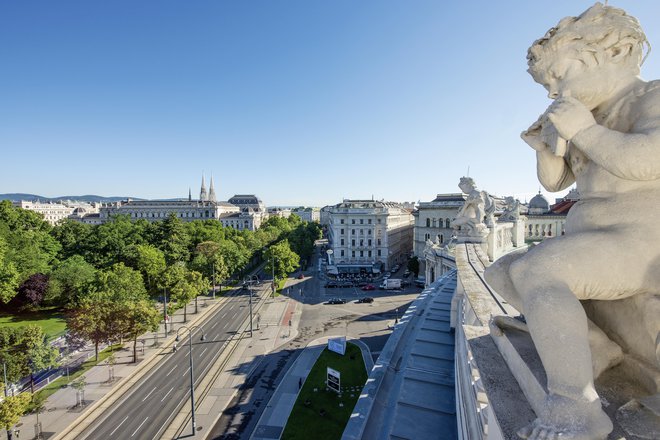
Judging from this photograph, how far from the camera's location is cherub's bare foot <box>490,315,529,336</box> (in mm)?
3519

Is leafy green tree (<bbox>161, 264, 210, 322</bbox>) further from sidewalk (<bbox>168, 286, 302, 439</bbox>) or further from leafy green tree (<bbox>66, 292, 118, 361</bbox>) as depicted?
leafy green tree (<bbox>66, 292, 118, 361</bbox>)

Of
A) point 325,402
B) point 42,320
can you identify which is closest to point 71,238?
point 42,320

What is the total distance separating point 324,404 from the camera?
24.3 metres

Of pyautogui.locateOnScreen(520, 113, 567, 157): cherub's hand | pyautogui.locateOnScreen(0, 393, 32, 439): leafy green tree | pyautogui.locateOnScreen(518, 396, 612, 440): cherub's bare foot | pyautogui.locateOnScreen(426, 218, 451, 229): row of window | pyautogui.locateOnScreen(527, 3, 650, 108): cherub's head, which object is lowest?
pyautogui.locateOnScreen(0, 393, 32, 439): leafy green tree

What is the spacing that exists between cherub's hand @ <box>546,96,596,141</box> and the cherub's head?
1.34ft

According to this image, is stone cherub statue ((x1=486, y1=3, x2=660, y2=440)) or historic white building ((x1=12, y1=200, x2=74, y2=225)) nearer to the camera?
stone cherub statue ((x1=486, y1=3, x2=660, y2=440))

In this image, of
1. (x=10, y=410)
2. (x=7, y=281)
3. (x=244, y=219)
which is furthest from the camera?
(x=244, y=219)

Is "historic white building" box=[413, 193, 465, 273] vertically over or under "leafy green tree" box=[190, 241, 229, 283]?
over

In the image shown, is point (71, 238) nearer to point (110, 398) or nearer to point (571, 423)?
point (110, 398)

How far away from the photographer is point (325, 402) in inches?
964

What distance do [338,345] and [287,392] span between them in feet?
24.5

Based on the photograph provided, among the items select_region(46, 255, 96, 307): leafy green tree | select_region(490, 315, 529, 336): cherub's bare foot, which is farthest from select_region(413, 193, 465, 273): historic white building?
select_region(490, 315, 529, 336): cherub's bare foot

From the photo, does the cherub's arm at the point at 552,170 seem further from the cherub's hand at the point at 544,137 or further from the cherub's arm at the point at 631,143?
the cherub's arm at the point at 631,143

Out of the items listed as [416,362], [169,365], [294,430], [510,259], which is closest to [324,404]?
[294,430]
